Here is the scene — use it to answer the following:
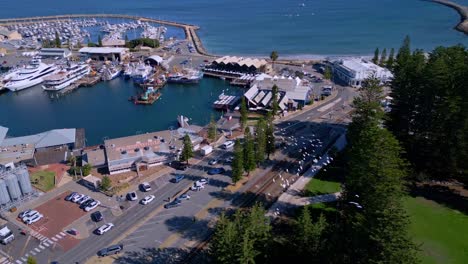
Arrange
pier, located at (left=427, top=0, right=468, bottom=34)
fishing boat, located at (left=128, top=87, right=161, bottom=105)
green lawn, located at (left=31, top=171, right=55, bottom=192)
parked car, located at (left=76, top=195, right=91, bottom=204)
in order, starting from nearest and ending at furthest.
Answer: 1. parked car, located at (left=76, top=195, right=91, bottom=204)
2. green lawn, located at (left=31, top=171, right=55, bottom=192)
3. fishing boat, located at (left=128, top=87, right=161, bottom=105)
4. pier, located at (left=427, top=0, right=468, bottom=34)

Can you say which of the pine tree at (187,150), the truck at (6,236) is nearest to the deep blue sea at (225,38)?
the pine tree at (187,150)

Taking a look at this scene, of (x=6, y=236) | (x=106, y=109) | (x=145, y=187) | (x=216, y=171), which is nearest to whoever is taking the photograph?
(x=6, y=236)

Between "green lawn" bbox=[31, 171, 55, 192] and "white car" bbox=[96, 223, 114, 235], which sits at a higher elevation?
A: "green lawn" bbox=[31, 171, 55, 192]

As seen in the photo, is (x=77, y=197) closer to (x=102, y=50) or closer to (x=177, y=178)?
(x=177, y=178)

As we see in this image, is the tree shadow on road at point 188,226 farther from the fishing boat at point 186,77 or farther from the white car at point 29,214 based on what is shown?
the fishing boat at point 186,77

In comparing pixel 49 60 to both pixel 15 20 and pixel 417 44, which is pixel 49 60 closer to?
pixel 15 20

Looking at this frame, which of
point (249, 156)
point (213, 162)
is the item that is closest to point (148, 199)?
point (213, 162)

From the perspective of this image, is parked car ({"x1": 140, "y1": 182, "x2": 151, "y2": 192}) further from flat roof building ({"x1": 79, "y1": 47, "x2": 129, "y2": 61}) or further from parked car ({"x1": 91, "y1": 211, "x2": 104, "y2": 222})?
flat roof building ({"x1": 79, "y1": 47, "x2": 129, "y2": 61})

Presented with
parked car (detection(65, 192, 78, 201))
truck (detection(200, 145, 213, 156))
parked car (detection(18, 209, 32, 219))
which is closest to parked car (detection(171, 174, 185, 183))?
truck (detection(200, 145, 213, 156))

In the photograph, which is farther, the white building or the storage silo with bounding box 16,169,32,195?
the white building
